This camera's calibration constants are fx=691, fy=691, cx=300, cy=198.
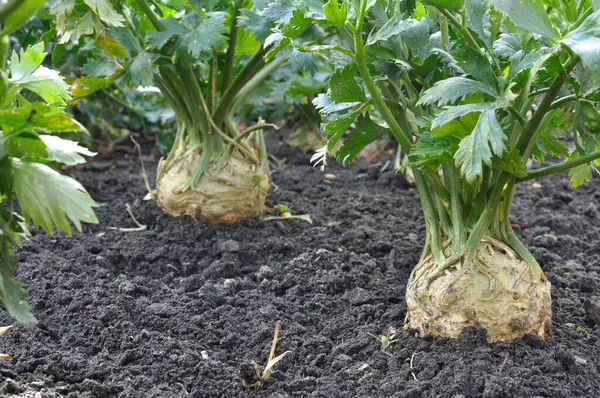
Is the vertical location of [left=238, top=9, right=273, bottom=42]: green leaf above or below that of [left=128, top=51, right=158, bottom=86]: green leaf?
above

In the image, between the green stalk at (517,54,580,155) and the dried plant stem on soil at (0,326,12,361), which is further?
the dried plant stem on soil at (0,326,12,361)

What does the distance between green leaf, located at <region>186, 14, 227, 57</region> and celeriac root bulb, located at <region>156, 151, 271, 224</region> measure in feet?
2.00

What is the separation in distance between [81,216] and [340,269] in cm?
131

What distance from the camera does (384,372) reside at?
2.07 metres

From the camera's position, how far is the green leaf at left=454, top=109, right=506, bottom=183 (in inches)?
67.6

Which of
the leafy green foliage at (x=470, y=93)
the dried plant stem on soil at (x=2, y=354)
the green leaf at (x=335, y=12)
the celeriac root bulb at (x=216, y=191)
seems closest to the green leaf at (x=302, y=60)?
the leafy green foliage at (x=470, y=93)

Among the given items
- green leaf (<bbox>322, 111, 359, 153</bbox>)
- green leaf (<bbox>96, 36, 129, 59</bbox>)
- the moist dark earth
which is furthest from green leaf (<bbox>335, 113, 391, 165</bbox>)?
green leaf (<bbox>96, 36, 129, 59</bbox>)

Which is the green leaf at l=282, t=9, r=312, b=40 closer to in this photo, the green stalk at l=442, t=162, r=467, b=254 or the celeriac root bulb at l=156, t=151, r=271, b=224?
the green stalk at l=442, t=162, r=467, b=254

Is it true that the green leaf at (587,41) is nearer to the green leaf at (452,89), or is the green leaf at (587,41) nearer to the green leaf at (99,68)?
the green leaf at (452,89)

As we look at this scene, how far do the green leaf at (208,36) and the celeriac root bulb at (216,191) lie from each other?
2.00 feet

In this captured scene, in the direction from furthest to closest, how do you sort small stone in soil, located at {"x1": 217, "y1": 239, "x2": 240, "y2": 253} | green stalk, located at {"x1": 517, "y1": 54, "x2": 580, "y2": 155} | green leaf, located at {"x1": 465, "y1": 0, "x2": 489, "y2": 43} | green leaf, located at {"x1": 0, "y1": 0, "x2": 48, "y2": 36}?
small stone in soil, located at {"x1": 217, "y1": 239, "x2": 240, "y2": 253}, green leaf, located at {"x1": 465, "y1": 0, "x2": 489, "y2": 43}, green stalk, located at {"x1": 517, "y1": 54, "x2": 580, "y2": 155}, green leaf, located at {"x1": 0, "y1": 0, "x2": 48, "y2": 36}

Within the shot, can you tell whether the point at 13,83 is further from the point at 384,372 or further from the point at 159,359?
the point at 384,372

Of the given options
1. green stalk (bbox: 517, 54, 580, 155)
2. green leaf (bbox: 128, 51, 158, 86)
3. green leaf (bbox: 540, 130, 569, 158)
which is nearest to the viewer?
green stalk (bbox: 517, 54, 580, 155)

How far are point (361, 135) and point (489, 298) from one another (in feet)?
2.09
